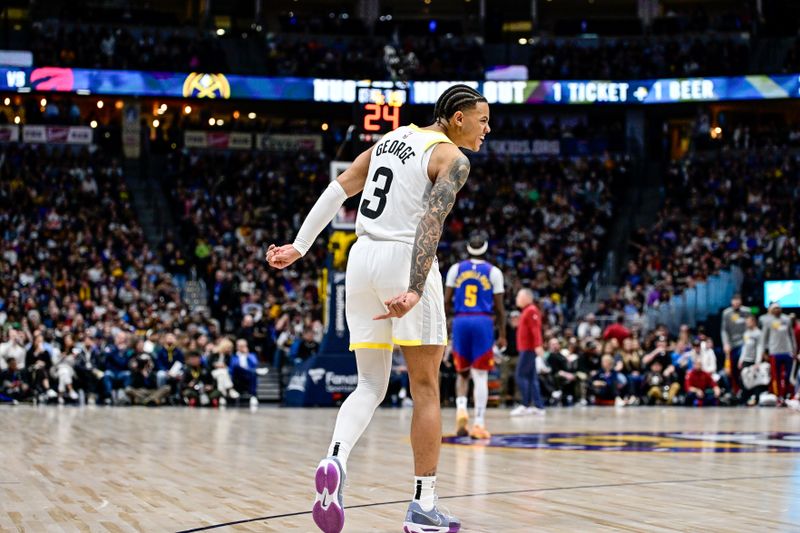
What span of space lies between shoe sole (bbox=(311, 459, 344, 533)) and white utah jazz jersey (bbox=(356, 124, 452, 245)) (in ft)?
3.78

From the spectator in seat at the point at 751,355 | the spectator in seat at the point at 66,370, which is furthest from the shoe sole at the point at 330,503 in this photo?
the spectator in seat at the point at 751,355

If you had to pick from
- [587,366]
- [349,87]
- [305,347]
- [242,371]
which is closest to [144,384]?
[242,371]

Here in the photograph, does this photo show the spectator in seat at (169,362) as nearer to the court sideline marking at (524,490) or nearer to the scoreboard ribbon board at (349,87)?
the court sideline marking at (524,490)

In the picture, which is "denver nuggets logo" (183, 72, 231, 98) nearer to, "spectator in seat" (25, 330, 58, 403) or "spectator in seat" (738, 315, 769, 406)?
"spectator in seat" (25, 330, 58, 403)

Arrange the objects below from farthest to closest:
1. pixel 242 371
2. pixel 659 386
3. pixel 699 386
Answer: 1. pixel 659 386
2. pixel 699 386
3. pixel 242 371

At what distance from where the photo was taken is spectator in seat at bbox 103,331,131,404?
801 inches

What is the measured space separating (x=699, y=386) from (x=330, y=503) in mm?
17936

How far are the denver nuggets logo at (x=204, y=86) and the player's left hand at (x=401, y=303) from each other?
99.7 feet

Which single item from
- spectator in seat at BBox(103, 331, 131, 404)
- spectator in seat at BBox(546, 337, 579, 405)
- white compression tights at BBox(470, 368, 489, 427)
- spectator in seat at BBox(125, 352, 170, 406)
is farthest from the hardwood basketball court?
spectator in seat at BBox(546, 337, 579, 405)

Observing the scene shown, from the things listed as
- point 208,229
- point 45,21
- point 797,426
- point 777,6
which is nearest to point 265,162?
point 208,229

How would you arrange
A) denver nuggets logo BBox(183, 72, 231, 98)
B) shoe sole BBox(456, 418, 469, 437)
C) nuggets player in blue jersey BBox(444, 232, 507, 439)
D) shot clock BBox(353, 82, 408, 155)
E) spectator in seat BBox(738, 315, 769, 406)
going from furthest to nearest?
denver nuggets logo BBox(183, 72, 231, 98) → spectator in seat BBox(738, 315, 769, 406) → shot clock BBox(353, 82, 408, 155) → nuggets player in blue jersey BBox(444, 232, 507, 439) → shoe sole BBox(456, 418, 469, 437)

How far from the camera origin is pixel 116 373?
20484 millimetres

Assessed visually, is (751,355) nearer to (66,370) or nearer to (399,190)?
(66,370)

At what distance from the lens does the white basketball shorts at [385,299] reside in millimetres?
5562
